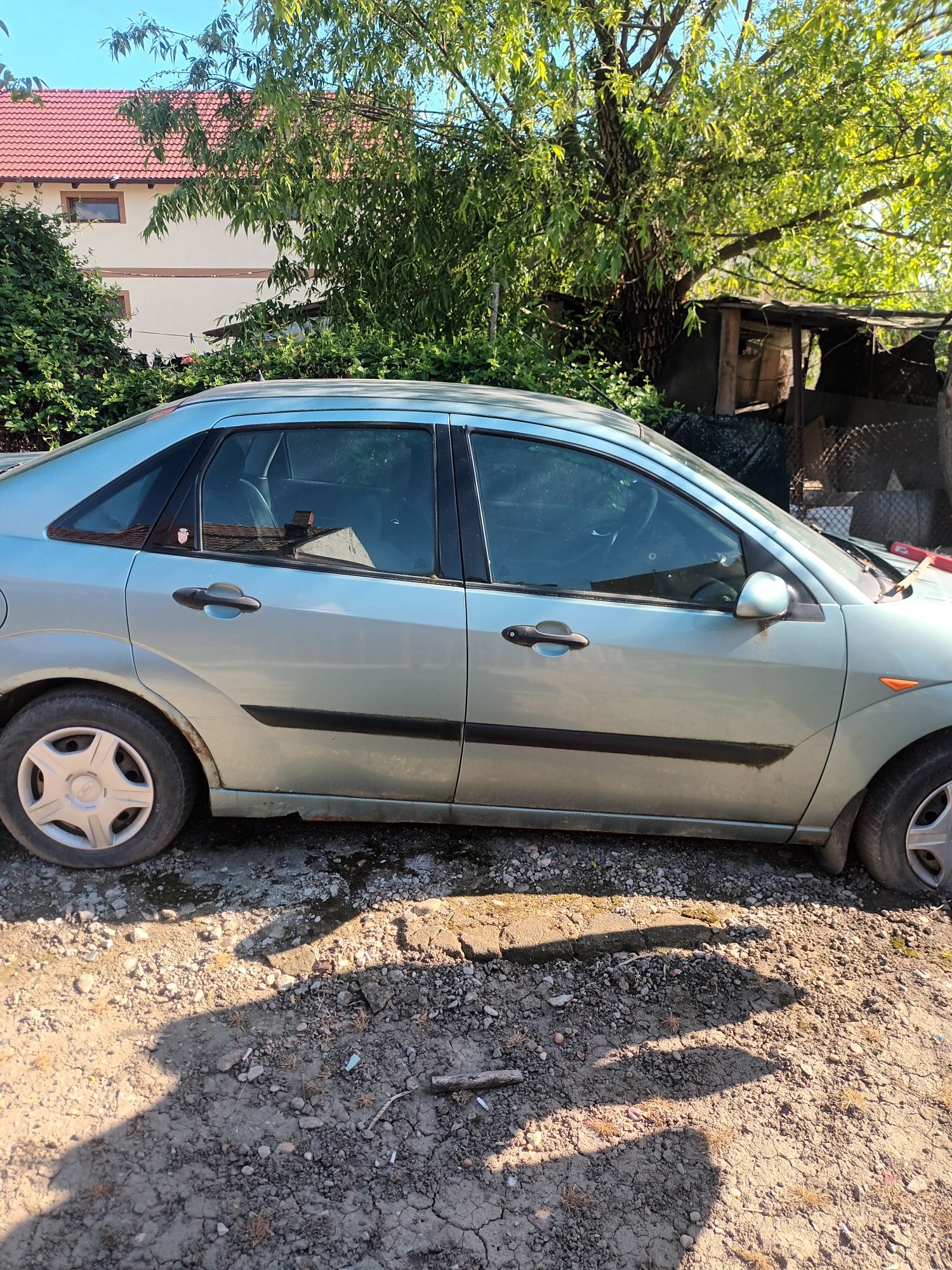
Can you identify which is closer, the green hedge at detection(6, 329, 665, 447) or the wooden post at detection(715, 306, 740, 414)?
the green hedge at detection(6, 329, 665, 447)

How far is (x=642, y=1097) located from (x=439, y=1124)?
0.56 meters

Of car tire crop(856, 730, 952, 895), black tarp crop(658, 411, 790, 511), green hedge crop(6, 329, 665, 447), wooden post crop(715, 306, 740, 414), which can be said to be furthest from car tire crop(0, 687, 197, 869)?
wooden post crop(715, 306, 740, 414)

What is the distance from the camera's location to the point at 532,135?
23.7 ft

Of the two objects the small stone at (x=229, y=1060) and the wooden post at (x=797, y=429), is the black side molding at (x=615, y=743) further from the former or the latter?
the wooden post at (x=797, y=429)

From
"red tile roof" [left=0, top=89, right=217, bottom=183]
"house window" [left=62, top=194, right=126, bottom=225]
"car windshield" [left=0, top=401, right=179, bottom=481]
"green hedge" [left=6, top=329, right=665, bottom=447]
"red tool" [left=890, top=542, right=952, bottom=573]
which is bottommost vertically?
"red tool" [left=890, top=542, right=952, bottom=573]

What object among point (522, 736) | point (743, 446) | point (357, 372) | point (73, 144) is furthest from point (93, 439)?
point (73, 144)

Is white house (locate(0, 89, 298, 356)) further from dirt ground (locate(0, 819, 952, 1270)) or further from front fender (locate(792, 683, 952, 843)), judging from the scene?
front fender (locate(792, 683, 952, 843))

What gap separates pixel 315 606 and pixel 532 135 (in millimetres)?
5886

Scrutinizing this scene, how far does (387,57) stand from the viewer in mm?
6934

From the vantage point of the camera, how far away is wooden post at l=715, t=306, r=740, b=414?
9.73 meters

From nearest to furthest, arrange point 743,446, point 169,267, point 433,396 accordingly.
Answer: point 433,396 < point 743,446 < point 169,267

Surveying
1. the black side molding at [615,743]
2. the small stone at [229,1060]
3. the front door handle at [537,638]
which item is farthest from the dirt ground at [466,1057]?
the front door handle at [537,638]

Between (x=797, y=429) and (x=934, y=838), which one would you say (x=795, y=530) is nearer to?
(x=934, y=838)

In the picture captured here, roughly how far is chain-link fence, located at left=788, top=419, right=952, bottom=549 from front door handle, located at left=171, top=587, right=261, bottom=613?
625 centimetres
